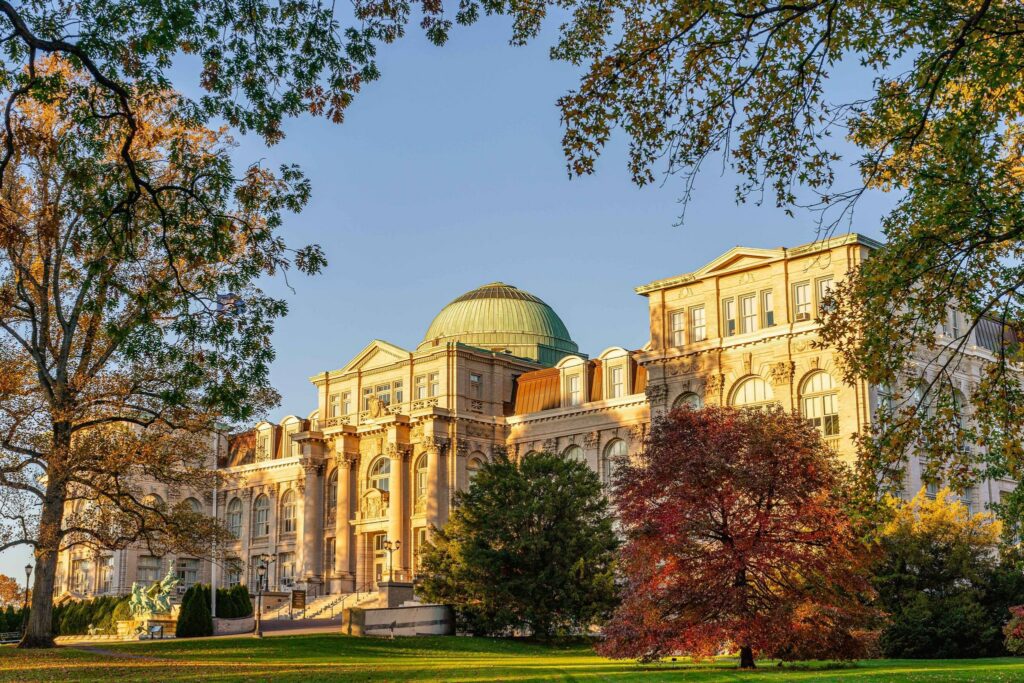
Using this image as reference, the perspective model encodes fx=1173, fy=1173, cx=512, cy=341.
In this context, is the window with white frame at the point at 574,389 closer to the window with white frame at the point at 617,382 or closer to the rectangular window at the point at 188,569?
the window with white frame at the point at 617,382

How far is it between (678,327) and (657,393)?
3488 mm

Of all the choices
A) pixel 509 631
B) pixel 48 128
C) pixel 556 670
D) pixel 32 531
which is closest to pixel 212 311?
pixel 556 670

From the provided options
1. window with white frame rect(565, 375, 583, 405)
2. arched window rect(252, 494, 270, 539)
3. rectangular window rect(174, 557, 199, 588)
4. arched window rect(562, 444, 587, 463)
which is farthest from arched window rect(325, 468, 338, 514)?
rectangular window rect(174, 557, 199, 588)

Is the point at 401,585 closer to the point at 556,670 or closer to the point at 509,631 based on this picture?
the point at 509,631

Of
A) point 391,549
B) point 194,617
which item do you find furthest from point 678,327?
point 194,617

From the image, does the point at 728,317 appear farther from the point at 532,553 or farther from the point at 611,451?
the point at 532,553

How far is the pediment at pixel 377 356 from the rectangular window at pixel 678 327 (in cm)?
2144

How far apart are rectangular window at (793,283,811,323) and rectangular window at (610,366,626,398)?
15.1m

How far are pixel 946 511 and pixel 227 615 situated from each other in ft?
111

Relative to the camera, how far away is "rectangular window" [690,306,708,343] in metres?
58.0

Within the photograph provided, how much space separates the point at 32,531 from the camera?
35.2m

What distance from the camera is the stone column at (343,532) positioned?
7281 centimetres

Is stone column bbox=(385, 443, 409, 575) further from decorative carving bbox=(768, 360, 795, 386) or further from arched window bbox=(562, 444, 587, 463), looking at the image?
decorative carving bbox=(768, 360, 795, 386)

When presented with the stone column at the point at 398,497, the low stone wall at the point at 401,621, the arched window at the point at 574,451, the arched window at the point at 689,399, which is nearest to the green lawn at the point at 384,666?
the low stone wall at the point at 401,621
